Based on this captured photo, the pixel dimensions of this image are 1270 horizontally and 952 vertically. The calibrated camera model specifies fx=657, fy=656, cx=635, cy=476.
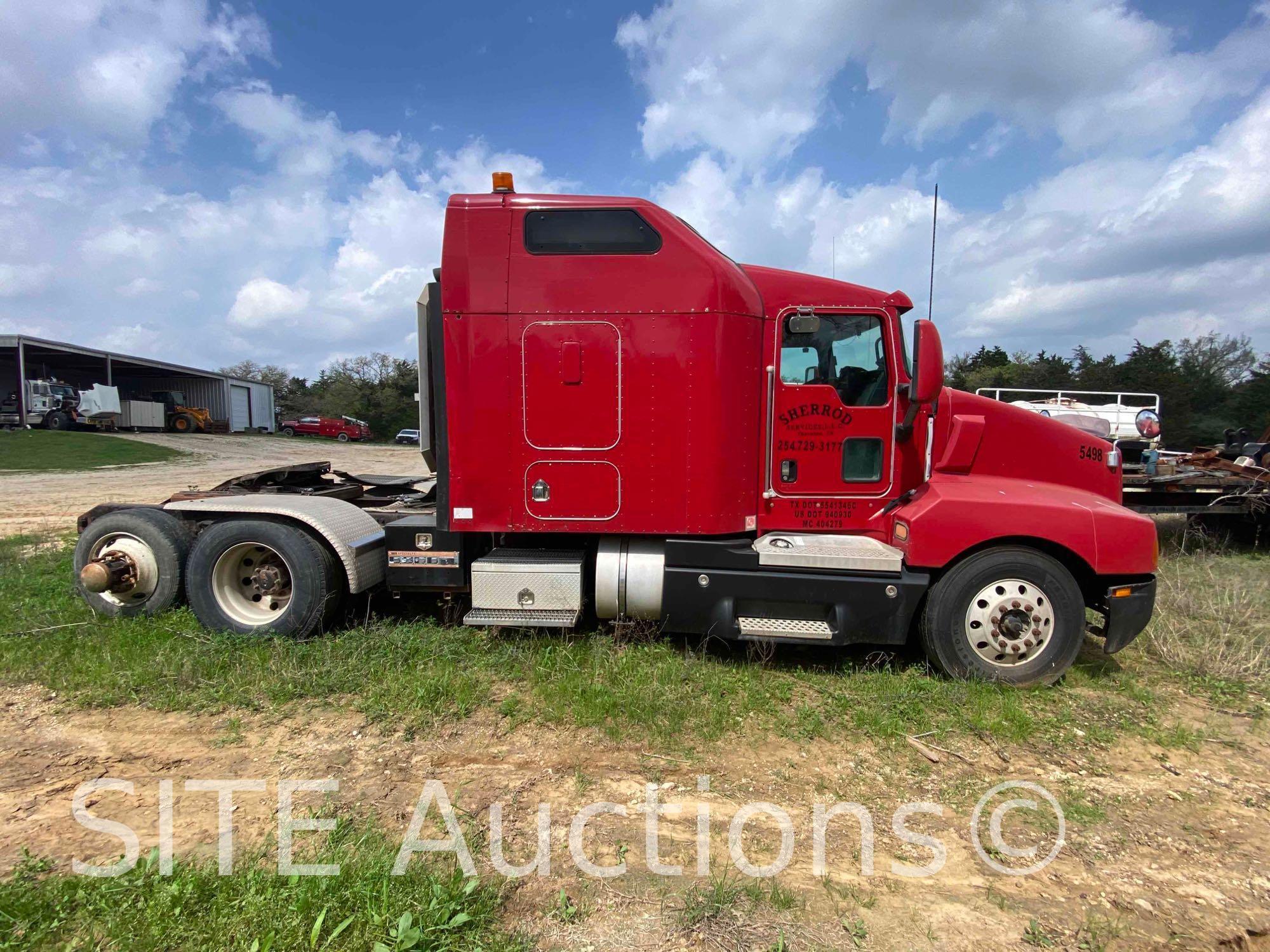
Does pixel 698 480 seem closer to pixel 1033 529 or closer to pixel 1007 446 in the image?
pixel 1033 529

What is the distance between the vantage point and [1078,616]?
13.6 ft

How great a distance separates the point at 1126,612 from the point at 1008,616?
0.73 metres

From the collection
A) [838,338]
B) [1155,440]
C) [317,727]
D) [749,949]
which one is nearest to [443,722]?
[317,727]

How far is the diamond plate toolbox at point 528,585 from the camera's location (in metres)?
4.45

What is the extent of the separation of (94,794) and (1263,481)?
12027 millimetres

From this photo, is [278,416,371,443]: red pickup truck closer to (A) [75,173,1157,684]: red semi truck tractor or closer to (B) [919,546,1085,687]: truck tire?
(A) [75,173,1157,684]: red semi truck tractor

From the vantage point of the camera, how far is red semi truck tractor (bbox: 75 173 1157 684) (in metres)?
4.19

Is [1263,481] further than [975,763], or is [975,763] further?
[1263,481]

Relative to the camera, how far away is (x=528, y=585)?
447cm

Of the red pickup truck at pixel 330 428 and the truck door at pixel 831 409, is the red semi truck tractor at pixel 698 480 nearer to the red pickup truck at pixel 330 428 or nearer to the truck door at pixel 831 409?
the truck door at pixel 831 409

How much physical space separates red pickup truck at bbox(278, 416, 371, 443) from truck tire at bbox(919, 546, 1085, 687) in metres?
46.6

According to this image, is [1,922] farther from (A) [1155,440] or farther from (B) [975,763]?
(A) [1155,440]

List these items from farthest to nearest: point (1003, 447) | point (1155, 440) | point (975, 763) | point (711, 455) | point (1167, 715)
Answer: point (1155, 440), point (1003, 447), point (711, 455), point (1167, 715), point (975, 763)

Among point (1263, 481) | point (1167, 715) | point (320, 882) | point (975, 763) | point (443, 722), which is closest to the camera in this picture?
point (320, 882)
